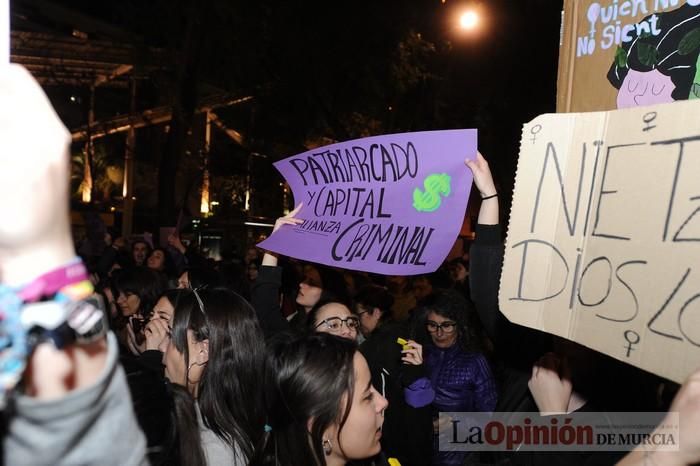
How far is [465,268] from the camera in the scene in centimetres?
813

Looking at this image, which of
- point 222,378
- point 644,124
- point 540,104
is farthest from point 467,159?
point 540,104

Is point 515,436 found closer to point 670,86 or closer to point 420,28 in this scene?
point 670,86

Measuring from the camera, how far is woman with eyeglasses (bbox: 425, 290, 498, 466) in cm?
401

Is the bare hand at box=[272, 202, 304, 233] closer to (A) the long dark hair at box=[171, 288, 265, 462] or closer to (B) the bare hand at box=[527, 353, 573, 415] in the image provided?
(A) the long dark hair at box=[171, 288, 265, 462]

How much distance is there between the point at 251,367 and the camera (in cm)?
273

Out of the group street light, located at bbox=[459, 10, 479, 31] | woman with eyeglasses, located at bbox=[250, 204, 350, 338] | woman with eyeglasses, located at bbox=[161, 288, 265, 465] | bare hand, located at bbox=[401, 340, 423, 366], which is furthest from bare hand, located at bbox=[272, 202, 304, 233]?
street light, located at bbox=[459, 10, 479, 31]

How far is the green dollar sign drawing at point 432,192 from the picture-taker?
2.58 meters

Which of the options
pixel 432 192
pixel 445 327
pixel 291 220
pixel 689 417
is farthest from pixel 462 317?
pixel 689 417

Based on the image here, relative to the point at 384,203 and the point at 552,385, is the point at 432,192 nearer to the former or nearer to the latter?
the point at 384,203

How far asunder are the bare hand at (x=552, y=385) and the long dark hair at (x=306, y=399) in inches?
27.0

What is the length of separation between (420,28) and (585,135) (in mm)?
13954

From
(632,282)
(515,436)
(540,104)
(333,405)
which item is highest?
(540,104)

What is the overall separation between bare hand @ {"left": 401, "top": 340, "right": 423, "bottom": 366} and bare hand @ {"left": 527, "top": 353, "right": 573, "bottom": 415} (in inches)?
54.1

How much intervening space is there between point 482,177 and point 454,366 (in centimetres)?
206
